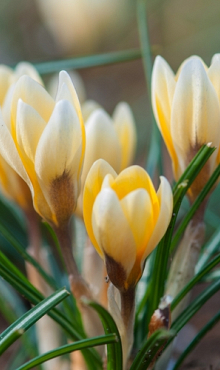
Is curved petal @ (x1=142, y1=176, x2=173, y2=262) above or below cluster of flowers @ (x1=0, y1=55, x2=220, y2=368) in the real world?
below

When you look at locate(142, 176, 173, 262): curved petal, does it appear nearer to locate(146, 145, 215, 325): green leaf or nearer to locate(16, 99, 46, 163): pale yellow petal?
locate(146, 145, 215, 325): green leaf

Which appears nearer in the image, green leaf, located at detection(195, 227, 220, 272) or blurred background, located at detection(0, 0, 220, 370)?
green leaf, located at detection(195, 227, 220, 272)

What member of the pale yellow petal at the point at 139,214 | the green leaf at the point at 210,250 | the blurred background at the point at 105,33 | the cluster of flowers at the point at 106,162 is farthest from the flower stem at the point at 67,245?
the blurred background at the point at 105,33

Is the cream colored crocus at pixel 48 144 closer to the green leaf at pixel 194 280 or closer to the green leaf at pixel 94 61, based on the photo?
the green leaf at pixel 194 280

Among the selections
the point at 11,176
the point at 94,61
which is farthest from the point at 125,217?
the point at 94,61

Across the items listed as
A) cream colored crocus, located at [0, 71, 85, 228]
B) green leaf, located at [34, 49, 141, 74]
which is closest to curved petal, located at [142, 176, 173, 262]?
cream colored crocus, located at [0, 71, 85, 228]

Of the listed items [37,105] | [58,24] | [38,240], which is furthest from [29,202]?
[58,24]
